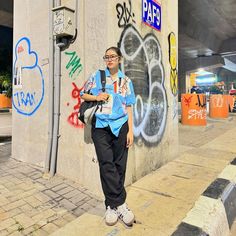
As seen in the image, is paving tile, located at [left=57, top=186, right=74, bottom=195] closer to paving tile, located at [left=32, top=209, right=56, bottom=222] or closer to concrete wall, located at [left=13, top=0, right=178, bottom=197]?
concrete wall, located at [left=13, top=0, right=178, bottom=197]

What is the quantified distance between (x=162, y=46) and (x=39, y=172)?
2.97 metres

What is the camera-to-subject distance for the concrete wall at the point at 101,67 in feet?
10.6

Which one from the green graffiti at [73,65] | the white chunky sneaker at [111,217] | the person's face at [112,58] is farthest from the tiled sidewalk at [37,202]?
the person's face at [112,58]

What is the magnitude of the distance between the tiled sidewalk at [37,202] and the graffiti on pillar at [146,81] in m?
1.21

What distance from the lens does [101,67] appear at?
3.11m

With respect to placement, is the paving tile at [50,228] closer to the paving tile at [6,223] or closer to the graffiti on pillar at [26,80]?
the paving tile at [6,223]

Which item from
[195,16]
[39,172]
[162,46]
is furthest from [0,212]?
[195,16]

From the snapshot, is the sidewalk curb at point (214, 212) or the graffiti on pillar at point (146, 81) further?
the graffiti on pillar at point (146, 81)

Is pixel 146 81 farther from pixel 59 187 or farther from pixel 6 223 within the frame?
pixel 6 223

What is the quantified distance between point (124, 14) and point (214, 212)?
268 centimetres

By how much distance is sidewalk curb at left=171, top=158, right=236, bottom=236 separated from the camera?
2.46 metres

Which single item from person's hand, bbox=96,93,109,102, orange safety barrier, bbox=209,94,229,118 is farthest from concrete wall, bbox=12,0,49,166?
orange safety barrier, bbox=209,94,229,118

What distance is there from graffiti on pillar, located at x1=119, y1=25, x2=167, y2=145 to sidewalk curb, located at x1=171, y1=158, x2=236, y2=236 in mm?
1181

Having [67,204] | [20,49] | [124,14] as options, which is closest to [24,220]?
[67,204]
